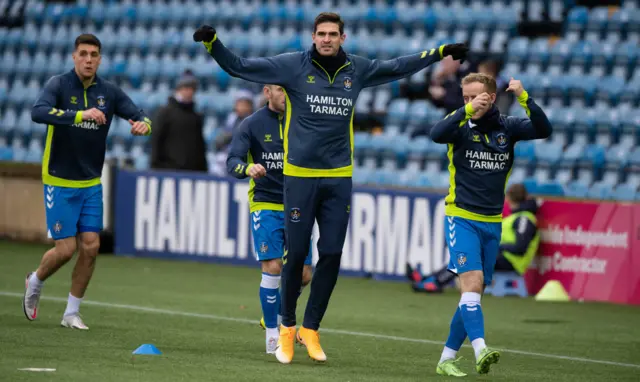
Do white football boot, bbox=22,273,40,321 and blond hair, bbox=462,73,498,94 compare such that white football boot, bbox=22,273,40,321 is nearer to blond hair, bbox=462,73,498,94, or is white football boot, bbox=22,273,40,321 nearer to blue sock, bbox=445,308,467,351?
blue sock, bbox=445,308,467,351

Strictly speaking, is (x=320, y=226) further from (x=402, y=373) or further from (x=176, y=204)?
(x=176, y=204)

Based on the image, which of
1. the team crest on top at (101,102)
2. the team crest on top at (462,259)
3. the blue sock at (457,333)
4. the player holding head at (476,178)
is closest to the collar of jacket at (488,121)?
the player holding head at (476,178)

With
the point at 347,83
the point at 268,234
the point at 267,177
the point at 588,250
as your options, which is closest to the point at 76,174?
the point at 267,177

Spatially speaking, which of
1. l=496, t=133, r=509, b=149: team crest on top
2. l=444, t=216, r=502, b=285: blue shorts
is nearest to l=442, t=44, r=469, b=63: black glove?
l=496, t=133, r=509, b=149: team crest on top

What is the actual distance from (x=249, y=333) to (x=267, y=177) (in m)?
1.57

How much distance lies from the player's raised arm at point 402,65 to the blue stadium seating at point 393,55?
7.39 meters

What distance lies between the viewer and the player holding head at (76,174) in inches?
416

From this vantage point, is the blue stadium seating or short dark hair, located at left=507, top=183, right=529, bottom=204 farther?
the blue stadium seating

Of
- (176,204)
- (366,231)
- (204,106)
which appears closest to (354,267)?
(366,231)

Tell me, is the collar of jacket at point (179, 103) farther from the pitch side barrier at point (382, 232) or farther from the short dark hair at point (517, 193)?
the short dark hair at point (517, 193)

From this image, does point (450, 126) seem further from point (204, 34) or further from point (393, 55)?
point (393, 55)

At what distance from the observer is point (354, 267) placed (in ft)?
52.2

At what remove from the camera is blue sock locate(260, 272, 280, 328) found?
9359 millimetres

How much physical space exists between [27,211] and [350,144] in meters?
10.9
